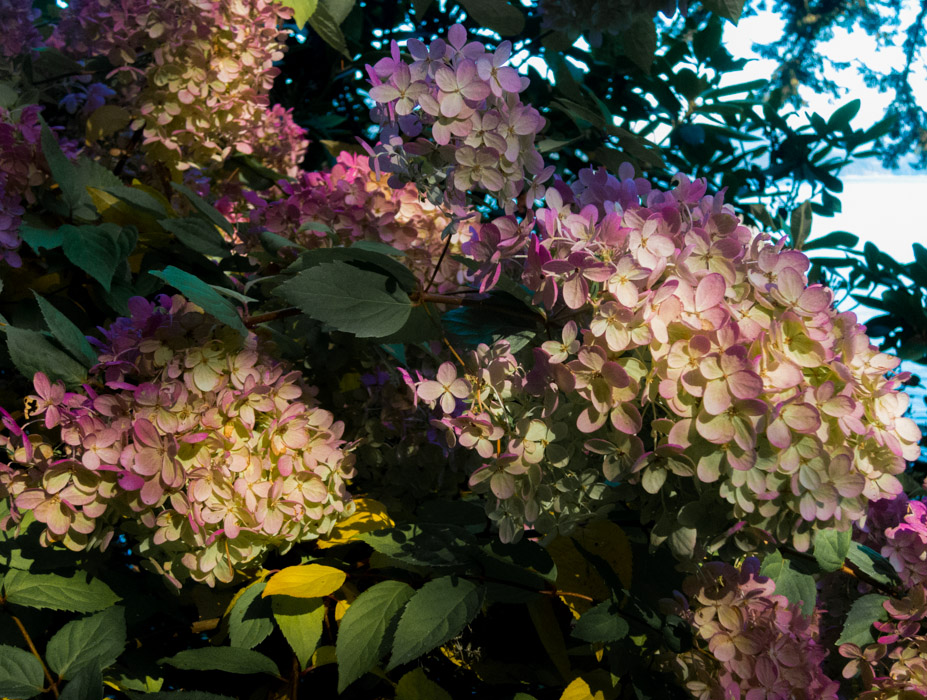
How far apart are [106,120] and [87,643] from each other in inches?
25.0

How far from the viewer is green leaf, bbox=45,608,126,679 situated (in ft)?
1.87

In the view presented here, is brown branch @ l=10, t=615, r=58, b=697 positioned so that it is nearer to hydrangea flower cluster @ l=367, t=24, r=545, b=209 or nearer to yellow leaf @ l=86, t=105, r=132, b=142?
hydrangea flower cluster @ l=367, t=24, r=545, b=209

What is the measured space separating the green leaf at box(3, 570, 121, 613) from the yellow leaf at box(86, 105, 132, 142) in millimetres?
565

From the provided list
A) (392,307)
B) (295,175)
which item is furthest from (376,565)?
(295,175)

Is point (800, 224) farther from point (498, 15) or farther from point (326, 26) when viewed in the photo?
point (326, 26)

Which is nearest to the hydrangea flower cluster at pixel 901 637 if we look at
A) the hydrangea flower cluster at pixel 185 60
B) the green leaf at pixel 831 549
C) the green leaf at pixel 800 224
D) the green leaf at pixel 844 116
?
the green leaf at pixel 831 549

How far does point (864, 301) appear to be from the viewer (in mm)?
1405

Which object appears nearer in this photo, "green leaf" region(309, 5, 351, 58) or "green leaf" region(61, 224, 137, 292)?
"green leaf" region(61, 224, 137, 292)

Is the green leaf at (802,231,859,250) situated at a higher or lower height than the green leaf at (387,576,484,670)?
higher

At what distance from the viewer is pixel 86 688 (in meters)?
0.49

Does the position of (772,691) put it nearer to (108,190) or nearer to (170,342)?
(170,342)

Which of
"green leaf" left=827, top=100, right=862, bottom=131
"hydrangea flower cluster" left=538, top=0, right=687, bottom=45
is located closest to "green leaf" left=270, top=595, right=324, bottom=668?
"hydrangea flower cluster" left=538, top=0, right=687, bottom=45

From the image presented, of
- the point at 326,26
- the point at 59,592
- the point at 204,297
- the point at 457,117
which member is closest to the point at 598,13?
the point at 326,26

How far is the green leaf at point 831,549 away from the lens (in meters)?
0.51
